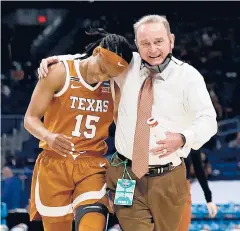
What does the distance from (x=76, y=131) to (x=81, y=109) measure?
115 mm

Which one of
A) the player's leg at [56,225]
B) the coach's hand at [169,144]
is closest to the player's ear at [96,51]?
the coach's hand at [169,144]

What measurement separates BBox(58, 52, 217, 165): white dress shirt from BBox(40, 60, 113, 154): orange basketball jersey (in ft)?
0.50

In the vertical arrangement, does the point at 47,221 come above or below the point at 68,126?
below

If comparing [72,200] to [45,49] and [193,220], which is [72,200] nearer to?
[193,220]

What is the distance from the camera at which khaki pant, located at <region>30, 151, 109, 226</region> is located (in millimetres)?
3012

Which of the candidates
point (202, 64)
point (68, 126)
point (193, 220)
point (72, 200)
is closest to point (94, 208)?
point (72, 200)

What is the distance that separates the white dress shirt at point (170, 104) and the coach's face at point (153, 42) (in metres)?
0.07

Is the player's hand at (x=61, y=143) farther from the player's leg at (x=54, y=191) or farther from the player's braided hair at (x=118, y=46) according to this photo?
the player's braided hair at (x=118, y=46)

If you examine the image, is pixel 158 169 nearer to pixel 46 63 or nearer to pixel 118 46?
pixel 118 46

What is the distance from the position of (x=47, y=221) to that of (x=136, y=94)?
0.85 meters

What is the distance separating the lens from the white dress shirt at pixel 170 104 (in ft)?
8.80

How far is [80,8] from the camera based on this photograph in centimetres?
1162

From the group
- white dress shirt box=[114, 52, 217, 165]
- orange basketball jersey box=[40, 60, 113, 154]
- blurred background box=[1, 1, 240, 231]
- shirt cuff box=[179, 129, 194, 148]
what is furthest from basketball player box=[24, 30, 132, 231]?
blurred background box=[1, 1, 240, 231]

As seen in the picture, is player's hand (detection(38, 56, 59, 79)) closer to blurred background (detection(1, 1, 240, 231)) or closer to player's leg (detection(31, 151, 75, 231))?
player's leg (detection(31, 151, 75, 231))
